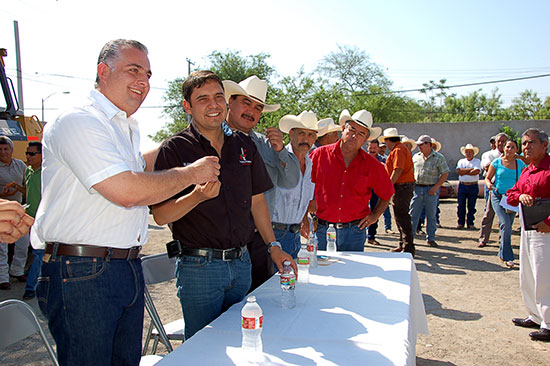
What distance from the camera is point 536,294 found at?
4.24 meters

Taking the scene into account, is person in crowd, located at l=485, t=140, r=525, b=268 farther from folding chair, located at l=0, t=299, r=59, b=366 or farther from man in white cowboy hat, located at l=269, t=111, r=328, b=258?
folding chair, located at l=0, t=299, r=59, b=366

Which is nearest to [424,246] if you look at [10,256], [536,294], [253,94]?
[536,294]

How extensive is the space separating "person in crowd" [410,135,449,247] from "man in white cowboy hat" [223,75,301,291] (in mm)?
5211

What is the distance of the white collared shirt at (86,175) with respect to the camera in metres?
1.71

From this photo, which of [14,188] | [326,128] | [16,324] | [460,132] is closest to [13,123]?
[14,188]

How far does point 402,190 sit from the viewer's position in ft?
25.2

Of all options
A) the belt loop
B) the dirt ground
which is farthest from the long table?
the dirt ground

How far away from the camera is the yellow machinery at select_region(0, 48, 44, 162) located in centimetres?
749

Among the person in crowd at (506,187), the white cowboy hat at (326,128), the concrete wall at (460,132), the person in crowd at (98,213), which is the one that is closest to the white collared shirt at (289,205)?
the person in crowd at (98,213)

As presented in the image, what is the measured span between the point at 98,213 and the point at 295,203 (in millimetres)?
2365

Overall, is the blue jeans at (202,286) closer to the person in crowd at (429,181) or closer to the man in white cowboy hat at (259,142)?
the man in white cowboy hat at (259,142)

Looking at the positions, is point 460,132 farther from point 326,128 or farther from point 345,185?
point 345,185

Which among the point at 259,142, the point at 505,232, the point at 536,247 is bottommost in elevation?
the point at 505,232

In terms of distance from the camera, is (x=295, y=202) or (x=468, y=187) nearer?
(x=295, y=202)
